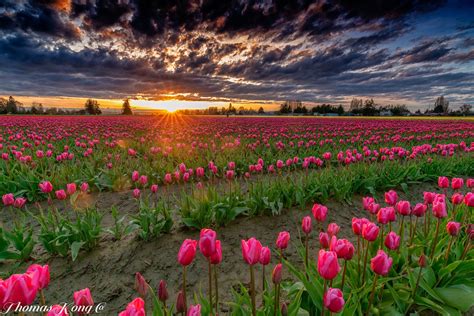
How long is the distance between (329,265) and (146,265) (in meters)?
2.45

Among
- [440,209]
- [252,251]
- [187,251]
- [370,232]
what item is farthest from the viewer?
[440,209]

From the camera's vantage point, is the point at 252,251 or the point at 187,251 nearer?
the point at 187,251

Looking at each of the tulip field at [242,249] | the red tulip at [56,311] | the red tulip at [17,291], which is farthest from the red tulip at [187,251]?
the red tulip at [17,291]

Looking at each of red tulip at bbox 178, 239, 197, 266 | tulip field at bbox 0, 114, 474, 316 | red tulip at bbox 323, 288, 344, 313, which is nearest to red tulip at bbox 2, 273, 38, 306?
tulip field at bbox 0, 114, 474, 316

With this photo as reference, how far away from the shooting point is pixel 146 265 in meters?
3.28

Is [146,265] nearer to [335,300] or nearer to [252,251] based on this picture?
[252,251]

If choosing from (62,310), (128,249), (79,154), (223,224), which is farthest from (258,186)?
(79,154)

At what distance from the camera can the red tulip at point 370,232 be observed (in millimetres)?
1956

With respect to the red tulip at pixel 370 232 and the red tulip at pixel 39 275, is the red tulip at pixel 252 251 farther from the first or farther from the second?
the red tulip at pixel 39 275

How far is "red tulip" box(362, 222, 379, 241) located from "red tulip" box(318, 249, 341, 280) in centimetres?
56

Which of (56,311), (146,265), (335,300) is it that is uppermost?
(56,311)

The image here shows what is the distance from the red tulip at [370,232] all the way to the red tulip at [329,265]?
559mm

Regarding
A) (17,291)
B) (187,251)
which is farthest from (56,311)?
(187,251)

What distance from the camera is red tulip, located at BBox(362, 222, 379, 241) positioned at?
1956 mm
